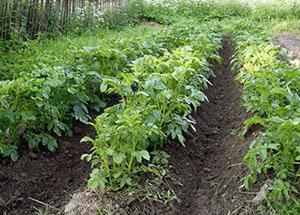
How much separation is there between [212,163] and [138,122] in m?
1.21

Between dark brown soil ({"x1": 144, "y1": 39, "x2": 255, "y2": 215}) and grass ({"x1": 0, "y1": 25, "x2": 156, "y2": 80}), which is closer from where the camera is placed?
dark brown soil ({"x1": 144, "y1": 39, "x2": 255, "y2": 215})

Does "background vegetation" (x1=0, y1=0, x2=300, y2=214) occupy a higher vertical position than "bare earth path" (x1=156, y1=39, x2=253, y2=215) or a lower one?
higher

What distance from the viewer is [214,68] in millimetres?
6715

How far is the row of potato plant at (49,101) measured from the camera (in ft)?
10.4

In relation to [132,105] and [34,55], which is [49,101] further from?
[34,55]

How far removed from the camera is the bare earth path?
2971 millimetres

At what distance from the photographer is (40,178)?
3.23 m

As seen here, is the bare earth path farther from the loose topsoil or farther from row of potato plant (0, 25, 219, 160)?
row of potato plant (0, 25, 219, 160)

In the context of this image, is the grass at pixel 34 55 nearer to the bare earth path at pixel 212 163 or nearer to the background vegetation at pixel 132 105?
the background vegetation at pixel 132 105

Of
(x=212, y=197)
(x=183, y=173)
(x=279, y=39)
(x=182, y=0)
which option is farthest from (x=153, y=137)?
(x=182, y=0)

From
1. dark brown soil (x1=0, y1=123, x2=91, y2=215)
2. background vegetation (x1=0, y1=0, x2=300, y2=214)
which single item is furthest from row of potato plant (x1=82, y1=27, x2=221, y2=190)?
dark brown soil (x1=0, y1=123, x2=91, y2=215)

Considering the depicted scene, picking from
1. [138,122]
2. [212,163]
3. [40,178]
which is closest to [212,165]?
[212,163]

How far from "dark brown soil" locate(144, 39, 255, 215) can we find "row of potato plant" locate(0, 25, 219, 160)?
97cm

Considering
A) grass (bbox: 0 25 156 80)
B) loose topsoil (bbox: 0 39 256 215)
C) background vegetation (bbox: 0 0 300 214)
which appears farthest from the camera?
grass (bbox: 0 25 156 80)
